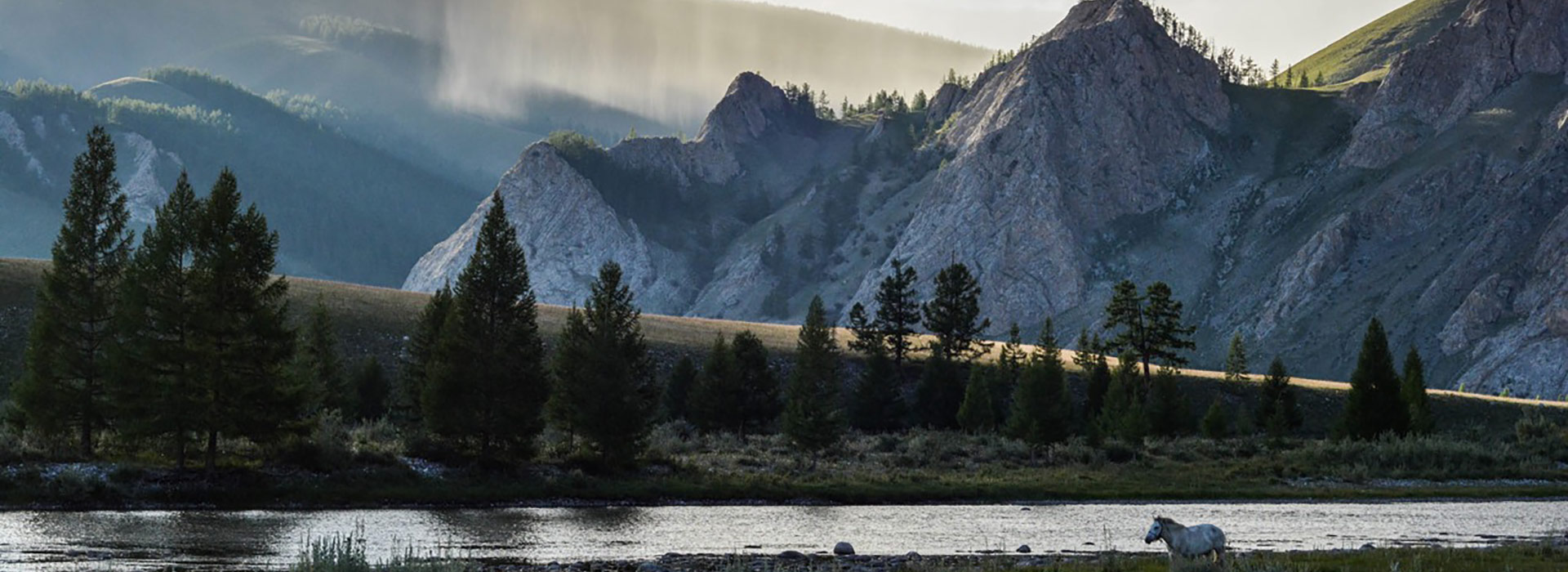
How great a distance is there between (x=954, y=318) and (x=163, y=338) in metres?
73.9

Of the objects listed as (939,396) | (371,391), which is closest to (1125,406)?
(939,396)

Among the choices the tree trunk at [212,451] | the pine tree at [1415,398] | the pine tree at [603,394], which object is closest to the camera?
the tree trunk at [212,451]

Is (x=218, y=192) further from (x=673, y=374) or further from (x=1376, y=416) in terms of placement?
(x=1376, y=416)

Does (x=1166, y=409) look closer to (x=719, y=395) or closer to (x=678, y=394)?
(x=719, y=395)

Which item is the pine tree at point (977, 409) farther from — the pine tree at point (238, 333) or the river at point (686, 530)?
the pine tree at point (238, 333)

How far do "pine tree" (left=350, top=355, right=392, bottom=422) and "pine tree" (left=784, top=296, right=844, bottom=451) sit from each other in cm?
2559

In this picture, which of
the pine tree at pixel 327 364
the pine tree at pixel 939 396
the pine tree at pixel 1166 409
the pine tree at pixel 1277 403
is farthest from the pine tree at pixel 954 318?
the pine tree at pixel 327 364

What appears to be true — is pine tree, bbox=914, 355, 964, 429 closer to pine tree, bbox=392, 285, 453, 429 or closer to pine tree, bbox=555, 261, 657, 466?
pine tree, bbox=392, 285, 453, 429

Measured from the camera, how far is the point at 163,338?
175 ft

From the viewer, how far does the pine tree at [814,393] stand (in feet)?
227

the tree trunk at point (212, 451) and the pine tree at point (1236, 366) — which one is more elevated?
the pine tree at point (1236, 366)

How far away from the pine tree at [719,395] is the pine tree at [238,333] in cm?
3617

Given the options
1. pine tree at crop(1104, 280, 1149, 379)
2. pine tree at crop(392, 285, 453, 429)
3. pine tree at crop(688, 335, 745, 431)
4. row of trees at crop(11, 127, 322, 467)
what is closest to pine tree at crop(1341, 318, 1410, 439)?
pine tree at crop(1104, 280, 1149, 379)

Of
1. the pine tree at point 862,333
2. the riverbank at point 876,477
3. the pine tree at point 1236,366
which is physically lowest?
the riverbank at point 876,477
